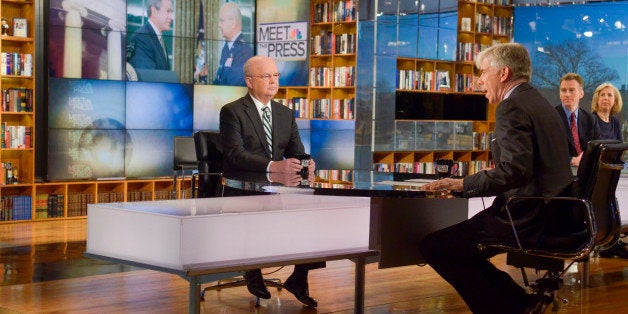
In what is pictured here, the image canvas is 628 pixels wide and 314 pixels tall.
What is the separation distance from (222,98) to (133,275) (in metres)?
4.75

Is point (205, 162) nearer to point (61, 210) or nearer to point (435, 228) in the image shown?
point (435, 228)

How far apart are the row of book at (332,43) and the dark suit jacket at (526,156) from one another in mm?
7111

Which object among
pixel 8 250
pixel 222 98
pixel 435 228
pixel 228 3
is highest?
pixel 228 3

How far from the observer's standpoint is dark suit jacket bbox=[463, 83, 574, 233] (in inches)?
147

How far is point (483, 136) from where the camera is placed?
491 inches

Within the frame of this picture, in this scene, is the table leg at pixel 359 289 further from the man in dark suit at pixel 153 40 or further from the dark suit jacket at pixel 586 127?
the man in dark suit at pixel 153 40

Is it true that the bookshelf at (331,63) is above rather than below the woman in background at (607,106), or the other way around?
above

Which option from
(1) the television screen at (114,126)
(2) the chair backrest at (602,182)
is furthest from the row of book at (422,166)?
(2) the chair backrest at (602,182)

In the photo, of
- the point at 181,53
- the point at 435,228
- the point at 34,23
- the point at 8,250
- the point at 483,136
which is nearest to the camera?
the point at 435,228

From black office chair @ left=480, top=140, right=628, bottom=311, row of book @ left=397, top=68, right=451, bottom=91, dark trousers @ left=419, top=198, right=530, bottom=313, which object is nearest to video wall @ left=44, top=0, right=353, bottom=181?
row of book @ left=397, top=68, right=451, bottom=91

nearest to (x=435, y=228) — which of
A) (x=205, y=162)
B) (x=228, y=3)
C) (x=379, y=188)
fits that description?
(x=379, y=188)

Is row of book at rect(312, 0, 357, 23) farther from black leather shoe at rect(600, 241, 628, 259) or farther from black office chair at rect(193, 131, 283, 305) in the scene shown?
black office chair at rect(193, 131, 283, 305)

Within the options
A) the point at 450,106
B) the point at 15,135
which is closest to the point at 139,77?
the point at 15,135

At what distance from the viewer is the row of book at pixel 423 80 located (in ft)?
36.9
